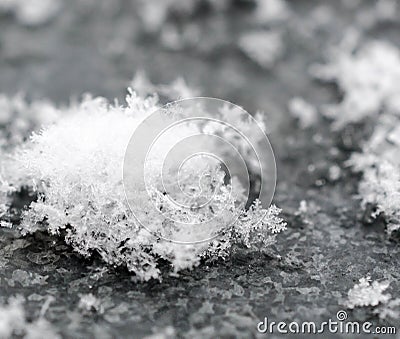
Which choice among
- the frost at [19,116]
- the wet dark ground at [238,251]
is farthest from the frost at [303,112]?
the frost at [19,116]

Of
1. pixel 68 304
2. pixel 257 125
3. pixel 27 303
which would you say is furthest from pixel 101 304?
pixel 257 125

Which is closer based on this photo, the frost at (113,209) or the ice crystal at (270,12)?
the frost at (113,209)

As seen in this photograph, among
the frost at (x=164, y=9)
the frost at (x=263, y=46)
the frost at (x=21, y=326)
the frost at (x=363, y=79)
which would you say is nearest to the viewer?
the frost at (x=21, y=326)

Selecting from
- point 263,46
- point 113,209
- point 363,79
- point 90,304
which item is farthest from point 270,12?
point 90,304

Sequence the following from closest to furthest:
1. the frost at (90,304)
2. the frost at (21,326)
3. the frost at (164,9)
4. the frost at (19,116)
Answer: the frost at (21,326), the frost at (90,304), the frost at (19,116), the frost at (164,9)

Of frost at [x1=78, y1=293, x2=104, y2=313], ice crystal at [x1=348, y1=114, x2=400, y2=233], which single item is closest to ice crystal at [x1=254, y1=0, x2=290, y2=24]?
ice crystal at [x1=348, y1=114, x2=400, y2=233]

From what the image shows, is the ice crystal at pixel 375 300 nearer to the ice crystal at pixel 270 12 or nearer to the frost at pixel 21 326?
the frost at pixel 21 326

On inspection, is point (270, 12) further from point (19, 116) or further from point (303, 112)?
point (19, 116)
